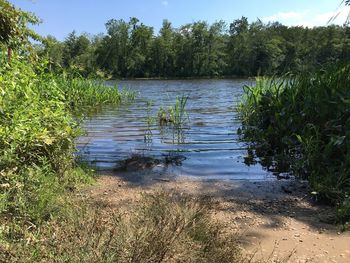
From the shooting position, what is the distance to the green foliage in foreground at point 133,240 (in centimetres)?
249

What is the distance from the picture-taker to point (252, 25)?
101m

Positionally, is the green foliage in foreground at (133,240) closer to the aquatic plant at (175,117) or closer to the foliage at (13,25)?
the foliage at (13,25)

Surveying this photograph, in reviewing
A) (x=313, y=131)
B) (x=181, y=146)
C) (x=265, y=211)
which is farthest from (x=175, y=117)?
(x=265, y=211)

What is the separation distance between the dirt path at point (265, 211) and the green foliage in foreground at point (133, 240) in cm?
47

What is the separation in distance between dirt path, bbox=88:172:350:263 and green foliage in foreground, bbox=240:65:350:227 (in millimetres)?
322

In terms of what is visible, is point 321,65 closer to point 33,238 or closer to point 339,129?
point 339,129

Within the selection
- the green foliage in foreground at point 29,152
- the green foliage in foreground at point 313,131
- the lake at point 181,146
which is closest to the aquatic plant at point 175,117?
the lake at point 181,146

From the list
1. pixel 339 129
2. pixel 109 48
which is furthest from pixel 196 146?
pixel 109 48

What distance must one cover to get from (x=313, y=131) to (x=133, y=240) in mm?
4936

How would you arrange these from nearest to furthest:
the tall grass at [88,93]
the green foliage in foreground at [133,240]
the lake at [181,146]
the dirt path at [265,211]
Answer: the green foliage in foreground at [133,240] < the dirt path at [265,211] < the lake at [181,146] < the tall grass at [88,93]

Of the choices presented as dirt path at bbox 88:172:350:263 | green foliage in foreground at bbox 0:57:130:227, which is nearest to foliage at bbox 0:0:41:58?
green foliage in foreground at bbox 0:57:130:227

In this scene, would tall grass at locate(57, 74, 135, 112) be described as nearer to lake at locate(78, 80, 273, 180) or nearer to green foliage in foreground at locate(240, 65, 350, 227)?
lake at locate(78, 80, 273, 180)

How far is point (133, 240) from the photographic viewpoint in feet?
8.52

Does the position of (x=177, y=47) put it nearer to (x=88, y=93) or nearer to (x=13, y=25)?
(x=88, y=93)
